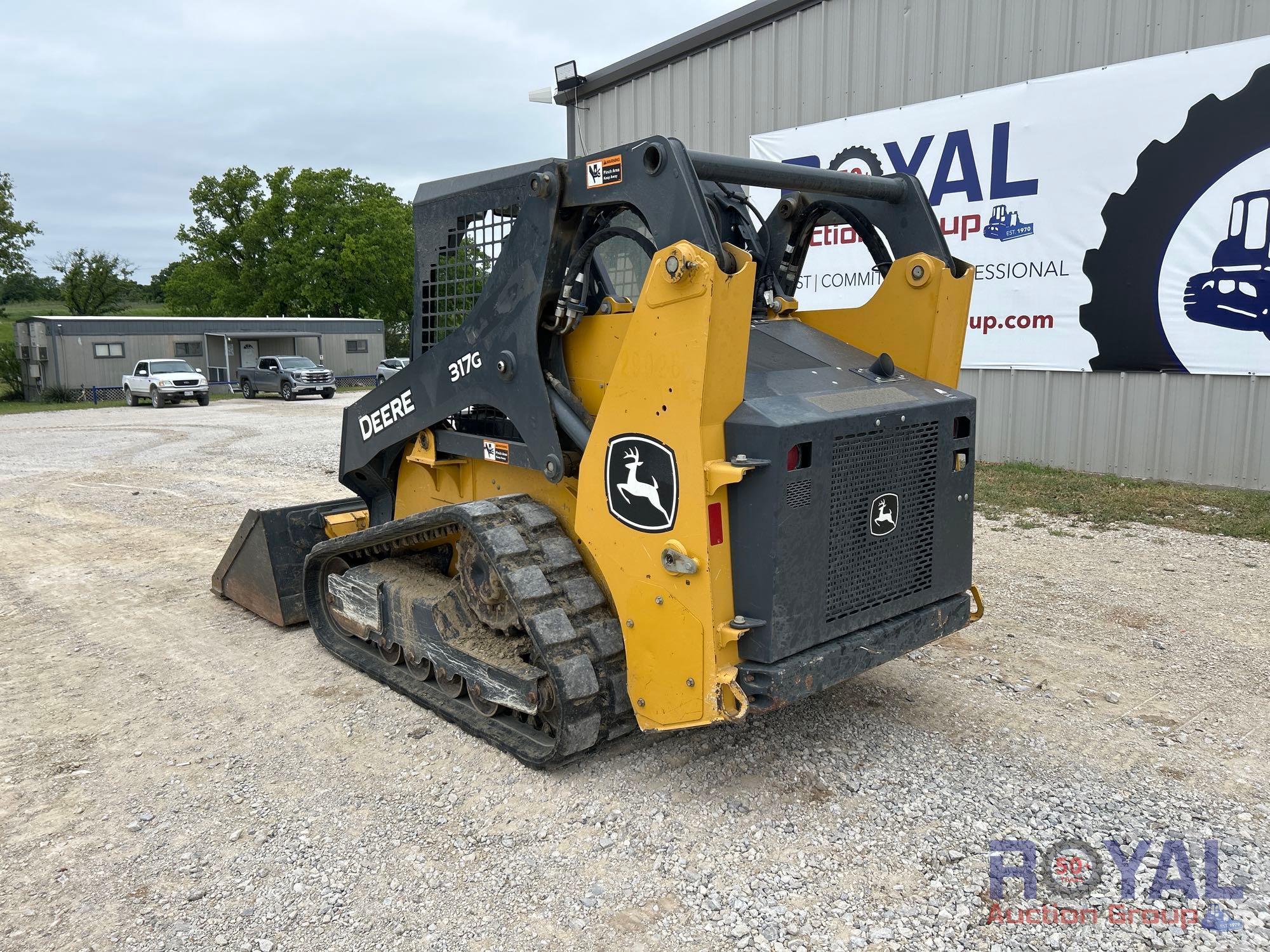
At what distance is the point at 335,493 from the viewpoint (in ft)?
34.8

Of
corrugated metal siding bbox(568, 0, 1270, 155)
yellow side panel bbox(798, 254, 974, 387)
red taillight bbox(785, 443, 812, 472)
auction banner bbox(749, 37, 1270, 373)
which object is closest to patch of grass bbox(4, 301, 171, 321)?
corrugated metal siding bbox(568, 0, 1270, 155)

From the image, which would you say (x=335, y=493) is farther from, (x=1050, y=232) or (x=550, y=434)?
(x=1050, y=232)

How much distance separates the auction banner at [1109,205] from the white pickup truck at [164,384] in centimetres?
2354

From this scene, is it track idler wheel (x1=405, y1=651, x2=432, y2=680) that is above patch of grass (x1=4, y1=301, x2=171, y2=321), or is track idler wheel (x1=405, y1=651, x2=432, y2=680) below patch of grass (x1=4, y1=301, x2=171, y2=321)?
below

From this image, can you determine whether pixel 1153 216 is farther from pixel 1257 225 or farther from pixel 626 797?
pixel 626 797

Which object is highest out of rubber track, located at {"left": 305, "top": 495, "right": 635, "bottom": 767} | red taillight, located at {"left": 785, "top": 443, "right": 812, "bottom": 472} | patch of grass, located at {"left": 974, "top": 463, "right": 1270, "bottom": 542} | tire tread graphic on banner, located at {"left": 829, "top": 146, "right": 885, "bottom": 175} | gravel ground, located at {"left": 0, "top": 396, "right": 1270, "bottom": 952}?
tire tread graphic on banner, located at {"left": 829, "top": 146, "right": 885, "bottom": 175}

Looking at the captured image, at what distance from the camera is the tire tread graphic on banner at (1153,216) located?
359 inches

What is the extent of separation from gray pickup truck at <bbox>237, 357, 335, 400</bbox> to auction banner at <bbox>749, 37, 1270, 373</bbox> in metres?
23.6

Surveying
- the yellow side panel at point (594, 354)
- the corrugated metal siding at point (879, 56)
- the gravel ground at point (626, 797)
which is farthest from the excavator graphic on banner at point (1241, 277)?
the yellow side panel at point (594, 354)

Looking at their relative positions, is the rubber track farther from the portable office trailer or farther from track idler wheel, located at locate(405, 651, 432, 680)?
the portable office trailer

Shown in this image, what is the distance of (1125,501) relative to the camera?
9148 millimetres

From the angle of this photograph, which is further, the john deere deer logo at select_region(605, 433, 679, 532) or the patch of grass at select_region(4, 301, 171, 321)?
the patch of grass at select_region(4, 301, 171, 321)

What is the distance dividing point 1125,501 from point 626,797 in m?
7.35

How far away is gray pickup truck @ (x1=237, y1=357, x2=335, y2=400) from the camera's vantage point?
31266mm
